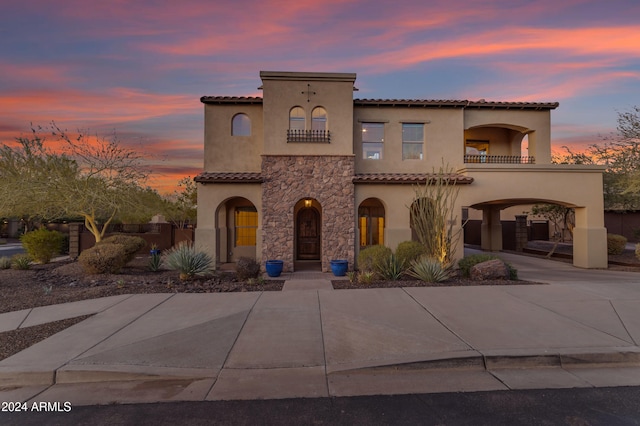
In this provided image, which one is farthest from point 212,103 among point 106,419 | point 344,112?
point 106,419

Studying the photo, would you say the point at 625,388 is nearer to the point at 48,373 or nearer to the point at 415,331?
the point at 415,331

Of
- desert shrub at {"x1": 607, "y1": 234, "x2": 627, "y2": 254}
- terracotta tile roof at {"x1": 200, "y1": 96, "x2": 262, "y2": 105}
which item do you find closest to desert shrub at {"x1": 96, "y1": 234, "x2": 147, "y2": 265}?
terracotta tile roof at {"x1": 200, "y1": 96, "x2": 262, "y2": 105}

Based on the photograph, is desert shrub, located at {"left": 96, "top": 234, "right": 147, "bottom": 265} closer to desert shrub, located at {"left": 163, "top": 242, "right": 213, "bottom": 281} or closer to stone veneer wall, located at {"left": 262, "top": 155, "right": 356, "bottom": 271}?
desert shrub, located at {"left": 163, "top": 242, "right": 213, "bottom": 281}

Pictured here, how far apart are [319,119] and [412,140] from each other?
Answer: 4480 mm

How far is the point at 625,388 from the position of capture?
4465mm

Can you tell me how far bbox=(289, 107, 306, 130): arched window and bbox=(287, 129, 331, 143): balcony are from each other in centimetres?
28

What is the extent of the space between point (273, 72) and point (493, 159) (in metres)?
12.2

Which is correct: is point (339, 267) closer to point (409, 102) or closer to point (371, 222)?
point (371, 222)

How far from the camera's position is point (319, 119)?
14.8 metres

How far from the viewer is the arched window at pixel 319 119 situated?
14719 mm

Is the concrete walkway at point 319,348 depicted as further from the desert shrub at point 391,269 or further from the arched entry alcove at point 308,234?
the arched entry alcove at point 308,234

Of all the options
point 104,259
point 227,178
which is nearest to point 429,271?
point 227,178

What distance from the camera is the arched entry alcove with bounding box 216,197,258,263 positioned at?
16.4m

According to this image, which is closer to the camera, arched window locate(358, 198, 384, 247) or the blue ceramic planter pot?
the blue ceramic planter pot
